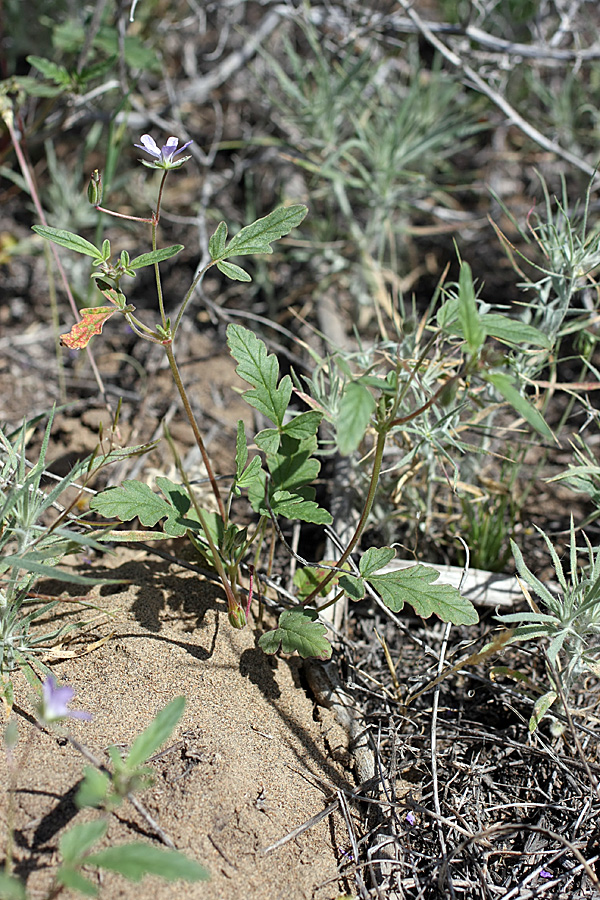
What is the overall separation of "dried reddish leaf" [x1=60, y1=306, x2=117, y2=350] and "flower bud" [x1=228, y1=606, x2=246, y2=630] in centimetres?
73

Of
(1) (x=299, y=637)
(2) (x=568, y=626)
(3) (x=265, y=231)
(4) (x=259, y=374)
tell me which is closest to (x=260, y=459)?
(4) (x=259, y=374)

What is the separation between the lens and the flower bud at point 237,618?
169 centimetres

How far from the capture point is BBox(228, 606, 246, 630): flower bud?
169 centimetres

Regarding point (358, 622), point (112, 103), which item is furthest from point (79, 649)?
point (112, 103)

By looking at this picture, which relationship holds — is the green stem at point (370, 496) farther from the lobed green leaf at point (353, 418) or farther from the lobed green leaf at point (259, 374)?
the lobed green leaf at point (259, 374)

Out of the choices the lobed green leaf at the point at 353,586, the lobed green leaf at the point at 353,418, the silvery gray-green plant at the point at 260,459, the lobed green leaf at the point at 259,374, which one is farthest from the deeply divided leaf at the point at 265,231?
the lobed green leaf at the point at 353,586

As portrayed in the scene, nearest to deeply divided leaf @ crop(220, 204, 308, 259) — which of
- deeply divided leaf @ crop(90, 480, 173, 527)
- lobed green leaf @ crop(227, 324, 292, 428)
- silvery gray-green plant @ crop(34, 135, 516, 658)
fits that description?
silvery gray-green plant @ crop(34, 135, 516, 658)

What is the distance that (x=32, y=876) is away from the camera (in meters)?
1.20

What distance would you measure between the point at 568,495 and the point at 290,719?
52.8 inches

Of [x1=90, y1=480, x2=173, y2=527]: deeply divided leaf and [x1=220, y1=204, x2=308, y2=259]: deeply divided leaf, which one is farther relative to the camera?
[x1=90, y1=480, x2=173, y2=527]: deeply divided leaf

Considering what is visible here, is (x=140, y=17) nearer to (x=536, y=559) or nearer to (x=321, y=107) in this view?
(x=321, y=107)

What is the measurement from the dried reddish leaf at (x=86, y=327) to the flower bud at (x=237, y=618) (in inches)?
28.7

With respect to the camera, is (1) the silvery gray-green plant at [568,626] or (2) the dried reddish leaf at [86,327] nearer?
(2) the dried reddish leaf at [86,327]

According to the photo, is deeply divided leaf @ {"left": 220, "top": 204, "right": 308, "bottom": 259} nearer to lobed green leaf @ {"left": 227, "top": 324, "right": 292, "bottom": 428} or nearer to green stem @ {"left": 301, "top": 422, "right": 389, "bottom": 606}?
lobed green leaf @ {"left": 227, "top": 324, "right": 292, "bottom": 428}
